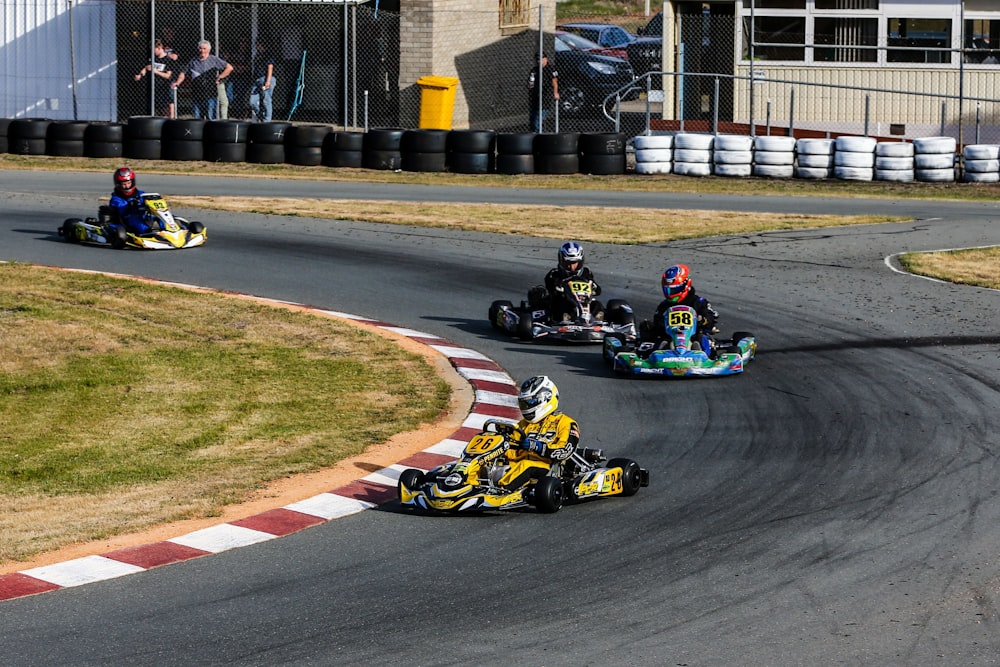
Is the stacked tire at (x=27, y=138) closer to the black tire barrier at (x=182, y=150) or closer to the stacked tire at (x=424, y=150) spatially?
the black tire barrier at (x=182, y=150)

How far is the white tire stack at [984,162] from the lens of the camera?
27.6 metres

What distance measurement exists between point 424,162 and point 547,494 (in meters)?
20.2

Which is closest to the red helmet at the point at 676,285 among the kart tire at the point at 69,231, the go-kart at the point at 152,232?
the go-kart at the point at 152,232

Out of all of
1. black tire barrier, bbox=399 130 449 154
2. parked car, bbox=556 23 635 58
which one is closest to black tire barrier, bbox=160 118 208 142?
black tire barrier, bbox=399 130 449 154

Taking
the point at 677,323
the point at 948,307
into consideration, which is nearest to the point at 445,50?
the point at 948,307

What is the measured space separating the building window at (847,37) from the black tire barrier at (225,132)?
1227 centimetres

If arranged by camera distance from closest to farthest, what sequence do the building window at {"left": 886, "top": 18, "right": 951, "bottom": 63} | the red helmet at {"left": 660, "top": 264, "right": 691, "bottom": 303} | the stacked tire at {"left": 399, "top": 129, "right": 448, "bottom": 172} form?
the red helmet at {"left": 660, "top": 264, "right": 691, "bottom": 303}, the stacked tire at {"left": 399, "top": 129, "right": 448, "bottom": 172}, the building window at {"left": 886, "top": 18, "right": 951, "bottom": 63}

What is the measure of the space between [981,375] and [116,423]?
7622 mm

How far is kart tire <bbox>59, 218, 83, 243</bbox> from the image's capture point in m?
20.8

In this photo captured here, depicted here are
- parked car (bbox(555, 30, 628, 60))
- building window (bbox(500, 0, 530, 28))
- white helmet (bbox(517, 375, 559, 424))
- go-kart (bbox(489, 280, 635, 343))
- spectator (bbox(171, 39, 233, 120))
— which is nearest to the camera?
white helmet (bbox(517, 375, 559, 424))

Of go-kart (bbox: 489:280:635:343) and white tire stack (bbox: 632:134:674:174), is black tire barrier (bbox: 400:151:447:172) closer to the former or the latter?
white tire stack (bbox: 632:134:674:174)

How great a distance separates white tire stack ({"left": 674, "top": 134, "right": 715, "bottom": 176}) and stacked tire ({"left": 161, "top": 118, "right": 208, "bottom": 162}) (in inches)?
375

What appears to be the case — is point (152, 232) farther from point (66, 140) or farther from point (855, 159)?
point (855, 159)

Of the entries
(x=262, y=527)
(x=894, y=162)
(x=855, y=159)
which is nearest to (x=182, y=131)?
(x=855, y=159)
